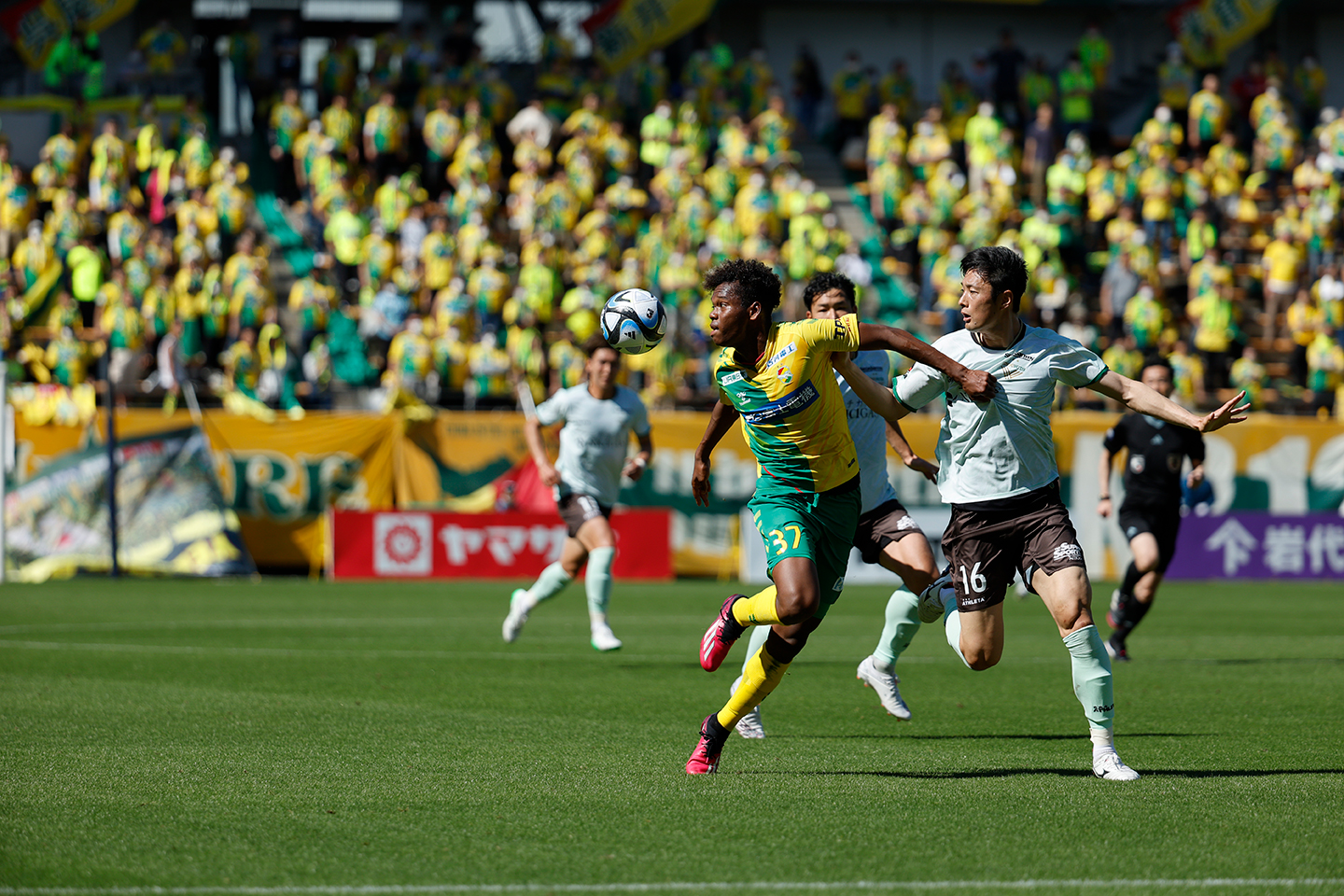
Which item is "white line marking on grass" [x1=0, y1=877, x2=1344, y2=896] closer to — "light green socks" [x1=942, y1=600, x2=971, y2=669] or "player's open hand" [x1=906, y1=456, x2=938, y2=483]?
"light green socks" [x1=942, y1=600, x2=971, y2=669]

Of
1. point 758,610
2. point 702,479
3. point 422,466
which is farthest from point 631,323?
point 422,466

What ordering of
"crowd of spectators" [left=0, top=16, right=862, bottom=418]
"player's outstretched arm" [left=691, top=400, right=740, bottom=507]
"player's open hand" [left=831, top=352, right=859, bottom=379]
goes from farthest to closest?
"crowd of spectators" [left=0, top=16, right=862, bottom=418] → "player's outstretched arm" [left=691, top=400, right=740, bottom=507] → "player's open hand" [left=831, top=352, right=859, bottom=379]

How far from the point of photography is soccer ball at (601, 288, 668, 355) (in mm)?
7621

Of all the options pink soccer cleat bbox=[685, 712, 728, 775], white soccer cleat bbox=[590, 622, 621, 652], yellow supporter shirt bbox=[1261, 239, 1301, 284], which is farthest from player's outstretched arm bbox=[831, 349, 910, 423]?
yellow supporter shirt bbox=[1261, 239, 1301, 284]

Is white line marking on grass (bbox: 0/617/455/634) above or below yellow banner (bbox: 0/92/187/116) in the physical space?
below

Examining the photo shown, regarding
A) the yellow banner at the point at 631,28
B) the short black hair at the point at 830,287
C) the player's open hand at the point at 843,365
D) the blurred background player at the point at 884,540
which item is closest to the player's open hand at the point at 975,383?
the player's open hand at the point at 843,365

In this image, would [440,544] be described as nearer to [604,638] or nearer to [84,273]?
[84,273]

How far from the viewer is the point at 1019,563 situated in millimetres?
7383

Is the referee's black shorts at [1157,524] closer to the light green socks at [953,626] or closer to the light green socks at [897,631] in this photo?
the light green socks at [897,631]

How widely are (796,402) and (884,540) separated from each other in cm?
230

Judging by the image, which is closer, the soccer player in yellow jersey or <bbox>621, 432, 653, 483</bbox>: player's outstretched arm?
the soccer player in yellow jersey

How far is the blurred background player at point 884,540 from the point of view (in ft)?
29.6

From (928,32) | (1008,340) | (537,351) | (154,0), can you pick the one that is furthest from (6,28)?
(1008,340)

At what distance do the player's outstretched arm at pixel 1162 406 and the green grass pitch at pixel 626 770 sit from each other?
1558 mm
